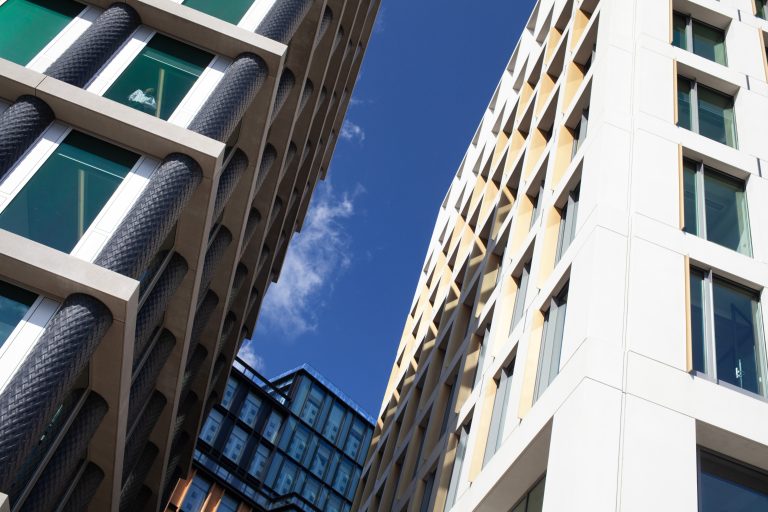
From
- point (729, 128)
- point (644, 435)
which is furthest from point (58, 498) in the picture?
point (729, 128)

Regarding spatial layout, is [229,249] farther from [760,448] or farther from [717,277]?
[760,448]

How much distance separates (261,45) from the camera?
17.9 m

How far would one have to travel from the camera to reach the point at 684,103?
65.5 feet

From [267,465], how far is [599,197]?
49.4 m

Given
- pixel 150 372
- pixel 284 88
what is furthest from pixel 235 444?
pixel 150 372

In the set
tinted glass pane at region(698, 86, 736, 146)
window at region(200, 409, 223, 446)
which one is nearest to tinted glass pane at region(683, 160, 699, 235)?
tinted glass pane at region(698, 86, 736, 146)

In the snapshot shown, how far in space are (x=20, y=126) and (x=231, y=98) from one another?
13.1ft

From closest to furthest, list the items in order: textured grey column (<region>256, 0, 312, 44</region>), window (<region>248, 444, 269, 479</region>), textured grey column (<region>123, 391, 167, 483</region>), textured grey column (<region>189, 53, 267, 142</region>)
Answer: textured grey column (<region>189, 53, 267, 142</region>) → textured grey column (<region>256, 0, 312, 44</region>) → textured grey column (<region>123, 391, 167, 483</region>) → window (<region>248, 444, 269, 479</region>)

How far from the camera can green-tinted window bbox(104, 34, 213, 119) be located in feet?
53.4

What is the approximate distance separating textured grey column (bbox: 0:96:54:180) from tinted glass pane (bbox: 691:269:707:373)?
11.8 meters

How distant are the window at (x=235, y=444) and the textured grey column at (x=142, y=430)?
3744 centimetres

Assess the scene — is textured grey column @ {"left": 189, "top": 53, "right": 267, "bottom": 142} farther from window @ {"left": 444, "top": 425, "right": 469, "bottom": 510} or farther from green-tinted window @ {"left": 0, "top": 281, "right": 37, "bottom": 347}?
window @ {"left": 444, "top": 425, "right": 469, "bottom": 510}

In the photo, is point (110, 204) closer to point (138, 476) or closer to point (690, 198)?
point (690, 198)

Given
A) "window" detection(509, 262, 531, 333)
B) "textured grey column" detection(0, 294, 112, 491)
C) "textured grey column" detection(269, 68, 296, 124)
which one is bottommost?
"textured grey column" detection(0, 294, 112, 491)
